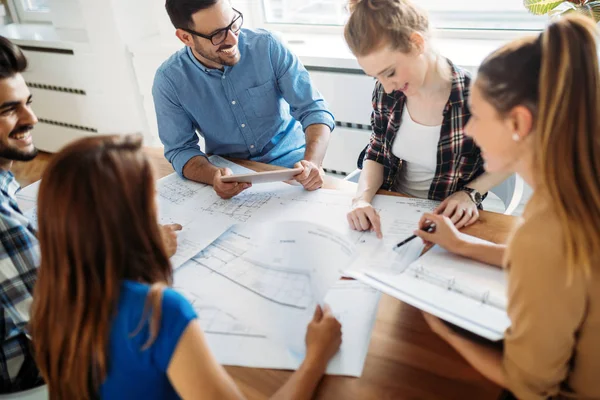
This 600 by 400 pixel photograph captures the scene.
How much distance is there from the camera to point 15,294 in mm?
998

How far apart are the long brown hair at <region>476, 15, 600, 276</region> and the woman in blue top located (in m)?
0.44

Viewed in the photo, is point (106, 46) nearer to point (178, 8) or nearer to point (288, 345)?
point (178, 8)

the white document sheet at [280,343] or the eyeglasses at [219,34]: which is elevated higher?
the eyeglasses at [219,34]

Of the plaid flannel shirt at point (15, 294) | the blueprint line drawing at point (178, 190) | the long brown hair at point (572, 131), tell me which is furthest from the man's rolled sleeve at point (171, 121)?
the long brown hair at point (572, 131)

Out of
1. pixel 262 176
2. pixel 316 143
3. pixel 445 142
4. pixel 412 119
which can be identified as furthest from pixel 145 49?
pixel 445 142

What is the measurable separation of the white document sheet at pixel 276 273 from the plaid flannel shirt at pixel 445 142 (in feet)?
1.37

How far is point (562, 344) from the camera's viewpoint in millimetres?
697

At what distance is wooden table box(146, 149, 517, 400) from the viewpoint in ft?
2.47

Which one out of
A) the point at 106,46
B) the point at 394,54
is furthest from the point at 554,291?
the point at 106,46

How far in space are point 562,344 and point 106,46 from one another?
275 cm

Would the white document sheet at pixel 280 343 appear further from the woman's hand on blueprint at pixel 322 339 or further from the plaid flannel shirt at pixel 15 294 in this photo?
the plaid flannel shirt at pixel 15 294

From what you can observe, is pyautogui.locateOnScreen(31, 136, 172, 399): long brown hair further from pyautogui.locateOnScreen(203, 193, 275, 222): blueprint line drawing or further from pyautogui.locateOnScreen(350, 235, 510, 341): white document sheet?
pyautogui.locateOnScreen(203, 193, 275, 222): blueprint line drawing

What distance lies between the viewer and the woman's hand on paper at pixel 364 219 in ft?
3.65

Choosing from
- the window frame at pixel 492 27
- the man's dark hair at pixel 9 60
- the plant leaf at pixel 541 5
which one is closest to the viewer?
the man's dark hair at pixel 9 60
